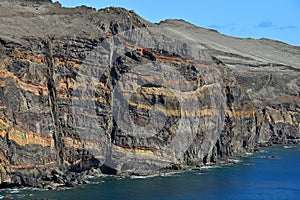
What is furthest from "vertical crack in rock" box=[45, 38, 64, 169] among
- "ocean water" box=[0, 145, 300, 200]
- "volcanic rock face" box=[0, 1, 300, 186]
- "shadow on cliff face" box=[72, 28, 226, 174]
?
"ocean water" box=[0, 145, 300, 200]

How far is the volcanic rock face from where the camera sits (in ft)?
273

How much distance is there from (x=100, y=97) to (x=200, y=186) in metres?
23.1

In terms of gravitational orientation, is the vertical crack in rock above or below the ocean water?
above

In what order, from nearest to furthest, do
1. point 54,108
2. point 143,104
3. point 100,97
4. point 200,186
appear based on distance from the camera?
point 200,186
point 54,108
point 100,97
point 143,104

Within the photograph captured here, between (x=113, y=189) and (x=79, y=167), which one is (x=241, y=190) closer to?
(x=113, y=189)

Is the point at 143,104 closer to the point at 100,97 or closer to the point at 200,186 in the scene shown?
the point at 100,97

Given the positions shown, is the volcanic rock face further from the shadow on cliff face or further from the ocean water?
the ocean water

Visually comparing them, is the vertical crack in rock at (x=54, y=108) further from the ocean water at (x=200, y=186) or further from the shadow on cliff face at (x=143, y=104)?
the ocean water at (x=200, y=186)

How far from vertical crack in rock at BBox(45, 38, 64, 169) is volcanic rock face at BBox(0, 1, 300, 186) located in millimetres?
163

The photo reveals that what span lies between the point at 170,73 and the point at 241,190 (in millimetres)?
28074

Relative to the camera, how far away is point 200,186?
89.0 m

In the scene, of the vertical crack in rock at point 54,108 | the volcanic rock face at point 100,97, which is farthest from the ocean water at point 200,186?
the vertical crack in rock at point 54,108

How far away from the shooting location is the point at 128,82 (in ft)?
326

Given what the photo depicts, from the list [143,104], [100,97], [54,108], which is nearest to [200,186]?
[143,104]
